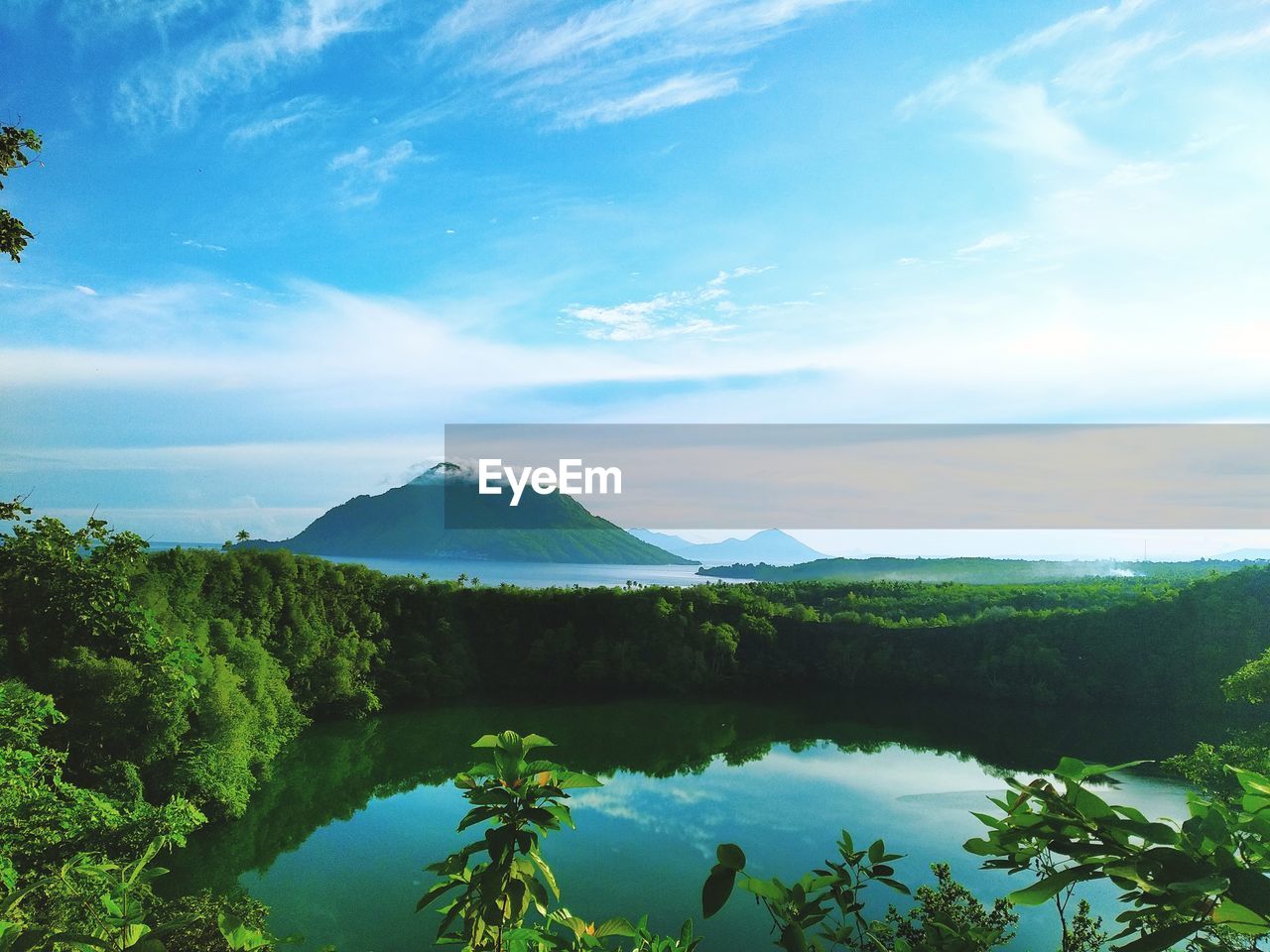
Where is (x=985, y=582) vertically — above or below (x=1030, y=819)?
below

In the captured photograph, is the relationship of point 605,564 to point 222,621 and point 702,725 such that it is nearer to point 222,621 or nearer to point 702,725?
point 702,725

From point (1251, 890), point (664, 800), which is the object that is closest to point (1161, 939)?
point (1251, 890)

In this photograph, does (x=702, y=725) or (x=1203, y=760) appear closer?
(x=1203, y=760)

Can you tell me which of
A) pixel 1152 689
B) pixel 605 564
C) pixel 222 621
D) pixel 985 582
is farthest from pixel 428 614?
pixel 605 564

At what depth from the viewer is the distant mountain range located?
159 feet

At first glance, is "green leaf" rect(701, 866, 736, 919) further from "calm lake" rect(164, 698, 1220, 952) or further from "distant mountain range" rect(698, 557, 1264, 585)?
"distant mountain range" rect(698, 557, 1264, 585)

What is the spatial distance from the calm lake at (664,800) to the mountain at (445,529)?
4694 cm

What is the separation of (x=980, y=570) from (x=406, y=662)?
4347cm

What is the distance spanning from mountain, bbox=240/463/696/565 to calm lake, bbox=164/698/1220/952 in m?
46.9

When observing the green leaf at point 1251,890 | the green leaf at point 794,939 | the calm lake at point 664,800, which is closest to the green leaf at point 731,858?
the green leaf at point 794,939

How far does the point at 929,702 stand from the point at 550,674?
15544 mm

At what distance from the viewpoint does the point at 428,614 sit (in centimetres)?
2878

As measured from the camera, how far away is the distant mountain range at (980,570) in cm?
4838

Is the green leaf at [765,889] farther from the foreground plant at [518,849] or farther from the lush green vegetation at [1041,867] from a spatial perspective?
the foreground plant at [518,849]
